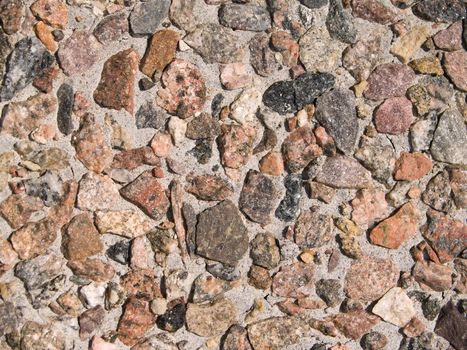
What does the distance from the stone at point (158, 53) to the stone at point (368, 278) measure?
0.60 m

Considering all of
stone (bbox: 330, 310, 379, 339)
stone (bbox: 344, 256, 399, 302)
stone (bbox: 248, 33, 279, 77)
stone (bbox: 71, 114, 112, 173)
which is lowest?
stone (bbox: 330, 310, 379, 339)

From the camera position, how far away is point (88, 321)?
4.38 ft

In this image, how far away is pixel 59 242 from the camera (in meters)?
1.32

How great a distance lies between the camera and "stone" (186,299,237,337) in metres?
1.37

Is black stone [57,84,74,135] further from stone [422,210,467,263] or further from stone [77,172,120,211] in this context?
stone [422,210,467,263]

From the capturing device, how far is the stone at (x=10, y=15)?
129 cm

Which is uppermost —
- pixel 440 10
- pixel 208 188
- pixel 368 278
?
pixel 440 10

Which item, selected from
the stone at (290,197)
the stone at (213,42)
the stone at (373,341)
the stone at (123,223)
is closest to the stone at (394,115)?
the stone at (290,197)

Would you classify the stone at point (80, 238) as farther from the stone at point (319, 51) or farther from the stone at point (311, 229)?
the stone at point (319, 51)

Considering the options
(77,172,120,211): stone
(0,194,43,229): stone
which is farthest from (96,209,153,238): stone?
(0,194,43,229): stone

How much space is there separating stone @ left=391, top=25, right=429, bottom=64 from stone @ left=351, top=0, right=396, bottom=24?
2.1 inches

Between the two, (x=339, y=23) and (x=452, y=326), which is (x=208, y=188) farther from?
(x=452, y=326)

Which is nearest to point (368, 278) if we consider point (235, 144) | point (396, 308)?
point (396, 308)

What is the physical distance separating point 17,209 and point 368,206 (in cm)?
74
